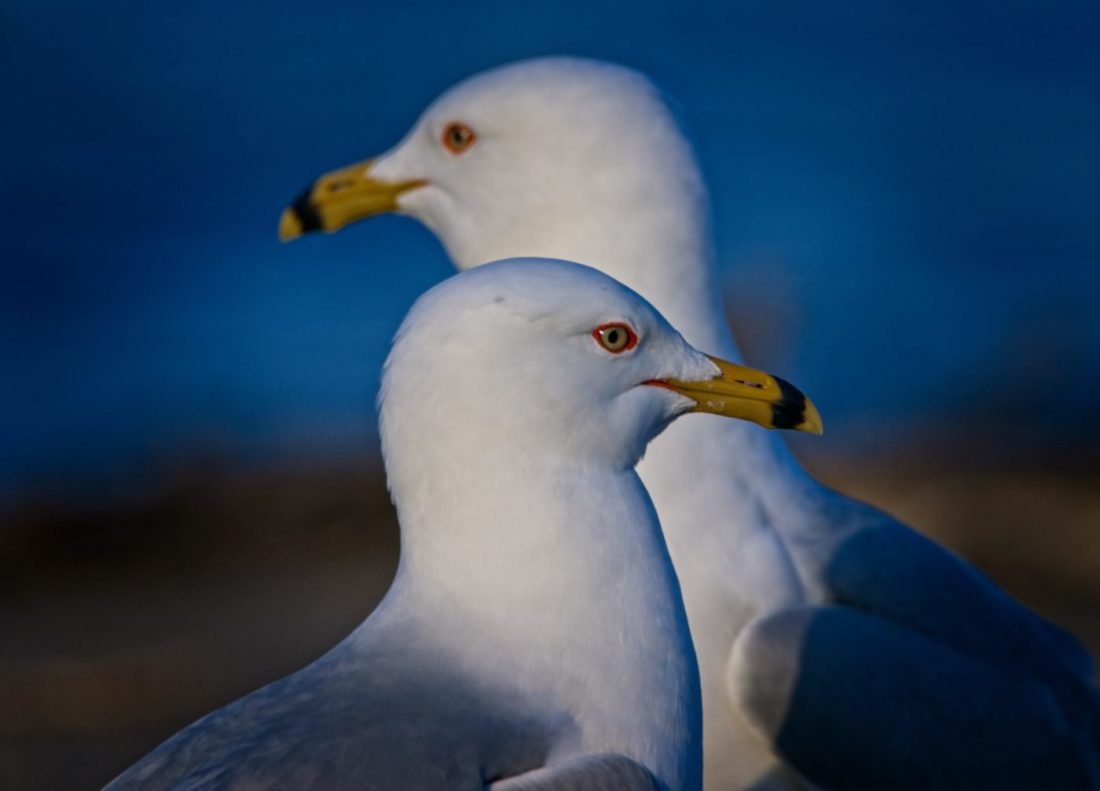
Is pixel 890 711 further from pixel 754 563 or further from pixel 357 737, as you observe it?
pixel 357 737

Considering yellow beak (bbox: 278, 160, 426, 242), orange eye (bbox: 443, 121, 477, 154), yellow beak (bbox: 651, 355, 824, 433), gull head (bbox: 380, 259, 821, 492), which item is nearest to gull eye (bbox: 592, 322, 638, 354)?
gull head (bbox: 380, 259, 821, 492)

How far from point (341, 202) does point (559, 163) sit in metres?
0.63

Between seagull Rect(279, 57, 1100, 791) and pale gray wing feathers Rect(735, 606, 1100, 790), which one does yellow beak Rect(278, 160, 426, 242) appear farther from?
pale gray wing feathers Rect(735, 606, 1100, 790)

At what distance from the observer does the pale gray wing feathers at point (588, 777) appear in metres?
2.34

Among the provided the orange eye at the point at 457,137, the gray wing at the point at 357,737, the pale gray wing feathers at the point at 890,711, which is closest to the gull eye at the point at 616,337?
the gray wing at the point at 357,737

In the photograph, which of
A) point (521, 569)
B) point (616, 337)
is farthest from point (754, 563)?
point (521, 569)

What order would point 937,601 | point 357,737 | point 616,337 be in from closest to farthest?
1. point 357,737
2. point 616,337
3. point 937,601

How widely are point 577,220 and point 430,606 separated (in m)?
1.32

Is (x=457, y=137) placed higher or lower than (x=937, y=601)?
higher

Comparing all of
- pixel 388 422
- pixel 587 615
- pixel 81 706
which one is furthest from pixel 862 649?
pixel 81 706

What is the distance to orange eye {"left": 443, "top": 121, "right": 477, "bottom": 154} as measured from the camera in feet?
13.0

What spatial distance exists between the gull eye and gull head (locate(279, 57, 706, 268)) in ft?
3.01

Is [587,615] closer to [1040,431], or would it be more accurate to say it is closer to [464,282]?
[464,282]

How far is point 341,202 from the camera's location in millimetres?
4184
